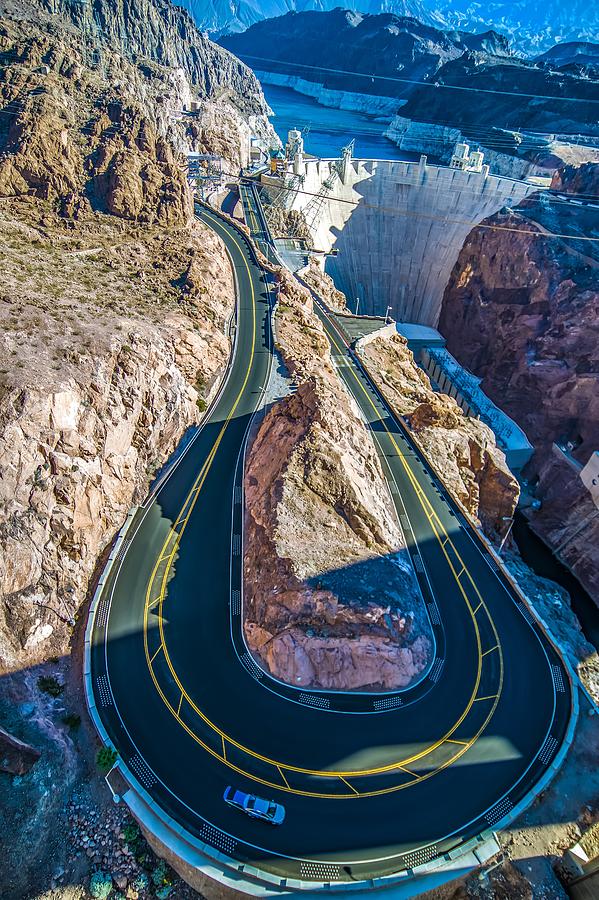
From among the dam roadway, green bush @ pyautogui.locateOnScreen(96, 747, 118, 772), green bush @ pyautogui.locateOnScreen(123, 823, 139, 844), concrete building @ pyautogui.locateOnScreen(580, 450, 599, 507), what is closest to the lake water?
concrete building @ pyautogui.locateOnScreen(580, 450, 599, 507)

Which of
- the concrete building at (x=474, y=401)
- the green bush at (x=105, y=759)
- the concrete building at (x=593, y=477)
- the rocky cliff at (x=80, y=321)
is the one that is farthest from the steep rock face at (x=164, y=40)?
the green bush at (x=105, y=759)

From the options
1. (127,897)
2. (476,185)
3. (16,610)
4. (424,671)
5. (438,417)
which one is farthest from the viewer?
(476,185)

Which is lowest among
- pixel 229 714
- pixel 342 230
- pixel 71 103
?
pixel 229 714

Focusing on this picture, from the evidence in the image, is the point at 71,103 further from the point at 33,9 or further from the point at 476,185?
the point at 476,185

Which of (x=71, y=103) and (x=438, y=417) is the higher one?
(x=71, y=103)

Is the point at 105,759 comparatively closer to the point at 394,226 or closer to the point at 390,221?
the point at 394,226

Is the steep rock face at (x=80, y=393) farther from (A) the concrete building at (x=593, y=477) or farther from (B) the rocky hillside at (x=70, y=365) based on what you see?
(A) the concrete building at (x=593, y=477)

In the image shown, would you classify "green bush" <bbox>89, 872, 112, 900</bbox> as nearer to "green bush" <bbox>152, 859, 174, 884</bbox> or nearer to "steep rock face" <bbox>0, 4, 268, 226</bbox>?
"green bush" <bbox>152, 859, 174, 884</bbox>

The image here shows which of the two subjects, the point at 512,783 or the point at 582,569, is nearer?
the point at 512,783

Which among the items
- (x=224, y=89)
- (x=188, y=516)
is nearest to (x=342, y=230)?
(x=188, y=516)
